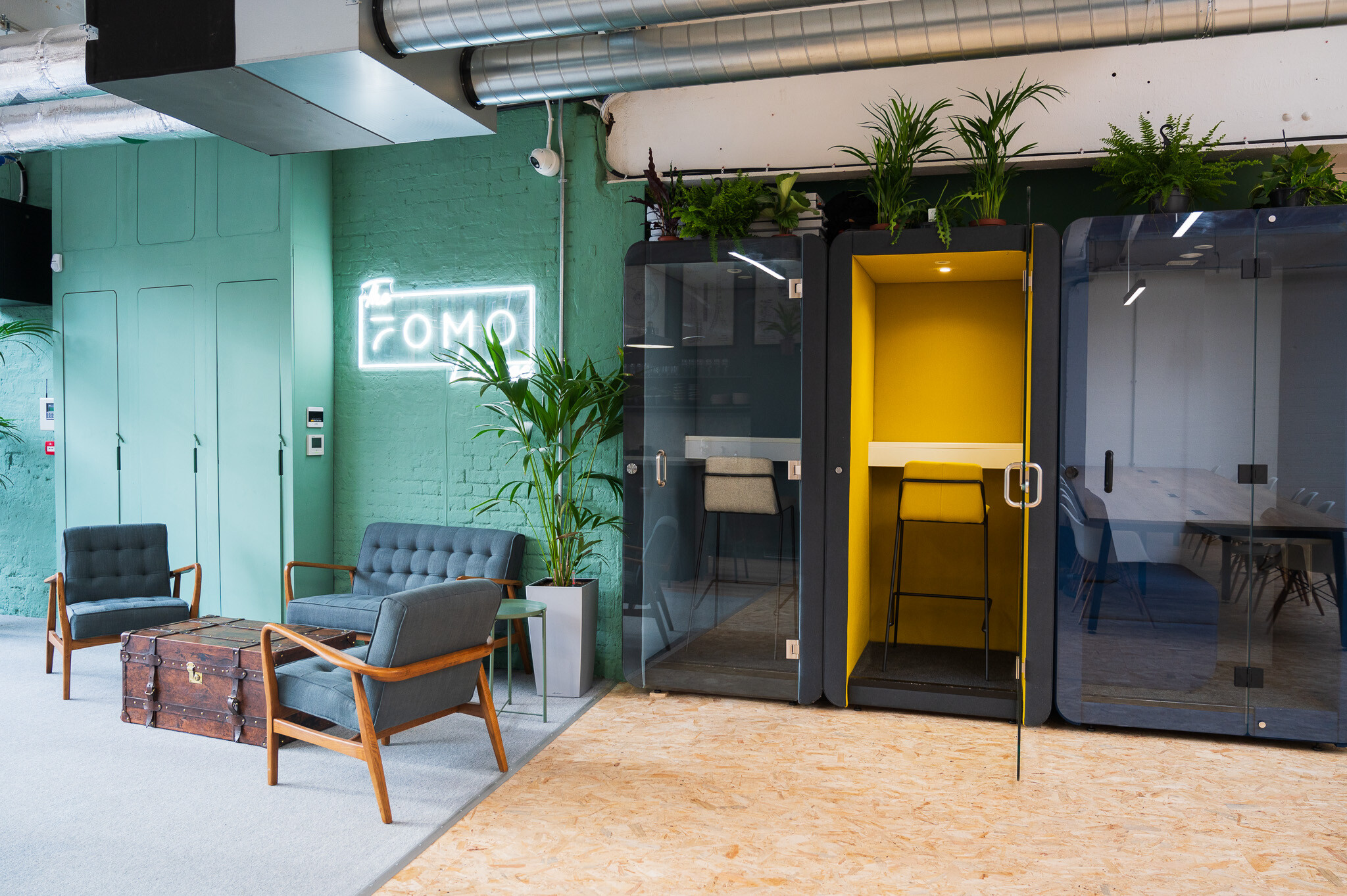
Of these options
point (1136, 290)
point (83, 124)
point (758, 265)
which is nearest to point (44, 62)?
point (83, 124)

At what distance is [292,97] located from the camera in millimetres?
3434

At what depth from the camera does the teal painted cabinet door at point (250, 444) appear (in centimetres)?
572

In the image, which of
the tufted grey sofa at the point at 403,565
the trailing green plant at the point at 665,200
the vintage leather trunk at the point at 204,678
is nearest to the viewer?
the vintage leather trunk at the point at 204,678

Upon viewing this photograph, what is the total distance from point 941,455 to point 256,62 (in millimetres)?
3759

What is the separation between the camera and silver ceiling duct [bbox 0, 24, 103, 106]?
160 inches

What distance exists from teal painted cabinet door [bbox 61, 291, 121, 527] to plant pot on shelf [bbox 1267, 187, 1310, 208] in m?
7.22

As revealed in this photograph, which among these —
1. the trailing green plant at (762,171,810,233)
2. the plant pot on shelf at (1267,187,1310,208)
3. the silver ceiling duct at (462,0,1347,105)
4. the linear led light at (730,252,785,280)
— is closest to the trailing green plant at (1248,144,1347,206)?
the plant pot on shelf at (1267,187,1310,208)

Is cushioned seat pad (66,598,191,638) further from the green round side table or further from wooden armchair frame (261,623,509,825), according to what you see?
the green round side table

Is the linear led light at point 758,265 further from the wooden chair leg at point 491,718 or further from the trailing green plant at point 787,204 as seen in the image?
the wooden chair leg at point 491,718

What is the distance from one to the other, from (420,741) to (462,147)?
363cm

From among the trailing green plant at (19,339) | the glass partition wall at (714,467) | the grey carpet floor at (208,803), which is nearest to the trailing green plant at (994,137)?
the glass partition wall at (714,467)

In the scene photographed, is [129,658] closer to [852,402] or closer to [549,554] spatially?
[549,554]

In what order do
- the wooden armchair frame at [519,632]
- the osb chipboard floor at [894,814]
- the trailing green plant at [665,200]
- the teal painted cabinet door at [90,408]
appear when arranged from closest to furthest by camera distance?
the osb chipboard floor at [894,814], the trailing green plant at [665,200], the wooden armchair frame at [519,632], the teal painted cabinet door at [90,408]

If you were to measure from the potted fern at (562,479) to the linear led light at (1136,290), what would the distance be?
259cm
